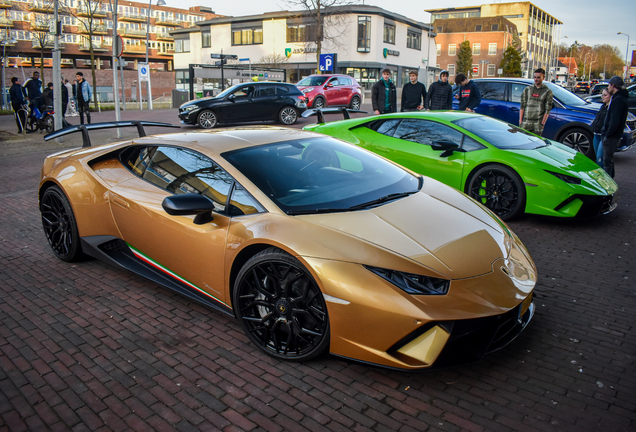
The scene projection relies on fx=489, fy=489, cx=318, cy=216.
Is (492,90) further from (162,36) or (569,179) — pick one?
(162,36)

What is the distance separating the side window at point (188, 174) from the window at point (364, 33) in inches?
1994

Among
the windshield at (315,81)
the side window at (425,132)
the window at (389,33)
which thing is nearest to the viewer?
the side window at (425,132)

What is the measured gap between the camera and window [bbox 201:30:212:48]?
60.8 meters

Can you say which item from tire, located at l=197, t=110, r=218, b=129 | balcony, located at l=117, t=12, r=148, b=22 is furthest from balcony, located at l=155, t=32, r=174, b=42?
tire, located at l=197, t=110, r=218, b=129

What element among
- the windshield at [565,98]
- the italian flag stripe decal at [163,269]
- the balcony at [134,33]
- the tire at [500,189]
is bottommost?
the italian flag stripe decal at [163,269]

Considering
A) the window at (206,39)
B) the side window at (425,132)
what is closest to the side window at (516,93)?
the side window at (425,132)

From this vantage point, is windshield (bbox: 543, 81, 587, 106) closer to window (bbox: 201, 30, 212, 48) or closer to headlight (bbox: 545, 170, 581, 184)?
headlight (bbox: 545, 170, 581, 184)

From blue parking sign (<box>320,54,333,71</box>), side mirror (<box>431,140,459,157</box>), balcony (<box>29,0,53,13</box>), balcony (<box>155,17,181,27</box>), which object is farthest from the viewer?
balcony (<box>155,17,181,27</box>)

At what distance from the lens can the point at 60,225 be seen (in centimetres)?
461

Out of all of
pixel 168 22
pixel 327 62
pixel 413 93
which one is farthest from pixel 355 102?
pixel 168 22

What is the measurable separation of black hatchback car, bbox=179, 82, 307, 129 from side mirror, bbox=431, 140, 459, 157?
11273 mm

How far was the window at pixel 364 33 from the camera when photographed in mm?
51000

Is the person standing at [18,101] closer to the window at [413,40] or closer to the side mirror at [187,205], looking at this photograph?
the side mirror at [187,205]

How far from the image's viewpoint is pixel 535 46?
101938 mm
